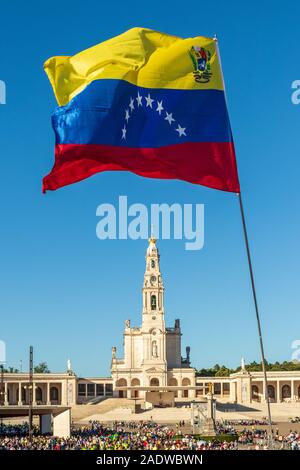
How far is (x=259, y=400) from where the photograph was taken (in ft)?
393

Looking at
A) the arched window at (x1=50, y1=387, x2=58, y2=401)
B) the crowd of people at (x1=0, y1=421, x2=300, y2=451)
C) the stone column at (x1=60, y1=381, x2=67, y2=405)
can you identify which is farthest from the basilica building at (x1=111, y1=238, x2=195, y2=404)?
the crowd of people at (x1=0, y1=421, x2=300, y2=451)

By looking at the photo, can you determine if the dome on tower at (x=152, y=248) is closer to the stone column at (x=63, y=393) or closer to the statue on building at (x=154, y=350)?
the statue on building at (x=154, y=350)

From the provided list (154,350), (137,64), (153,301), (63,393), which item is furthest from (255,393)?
(137,64)

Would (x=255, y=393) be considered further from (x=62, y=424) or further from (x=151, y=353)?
(x=62, y=424)

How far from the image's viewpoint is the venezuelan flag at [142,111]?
61.6 ft

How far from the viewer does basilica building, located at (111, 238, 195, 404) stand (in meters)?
115

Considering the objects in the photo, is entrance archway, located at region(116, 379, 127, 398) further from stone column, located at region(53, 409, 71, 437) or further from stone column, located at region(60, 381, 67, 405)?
stone column, located at region(53, 409, 71, 437)

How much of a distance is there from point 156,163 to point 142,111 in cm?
149

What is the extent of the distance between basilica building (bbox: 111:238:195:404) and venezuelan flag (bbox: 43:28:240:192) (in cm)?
9671

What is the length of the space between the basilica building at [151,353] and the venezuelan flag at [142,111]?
96.7 m

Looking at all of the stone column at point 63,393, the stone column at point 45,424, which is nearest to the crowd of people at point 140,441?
the stone column at point 45,424
